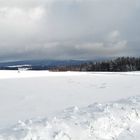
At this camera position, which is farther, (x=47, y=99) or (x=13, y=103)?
(x=47, y=99)

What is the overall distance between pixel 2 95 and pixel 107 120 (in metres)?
11.1

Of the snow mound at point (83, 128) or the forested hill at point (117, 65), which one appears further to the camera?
the forested hill at point (117, 65)

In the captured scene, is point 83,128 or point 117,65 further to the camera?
point 117,65

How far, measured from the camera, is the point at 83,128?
837 centimetres

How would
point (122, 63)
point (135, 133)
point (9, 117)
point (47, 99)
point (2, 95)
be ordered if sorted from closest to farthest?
point (135, 133), point (9, 117), point (47, 99), point (2, 95), point (122, 63)

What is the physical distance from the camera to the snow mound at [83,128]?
7719mm

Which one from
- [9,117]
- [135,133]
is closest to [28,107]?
[9,117]

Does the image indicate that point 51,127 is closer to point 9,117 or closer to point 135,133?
point 135,133

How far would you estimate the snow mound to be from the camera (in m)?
7.72

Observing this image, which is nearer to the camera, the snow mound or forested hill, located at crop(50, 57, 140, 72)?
the snow mound

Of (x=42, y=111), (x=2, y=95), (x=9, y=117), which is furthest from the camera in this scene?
(x=2, y=95)

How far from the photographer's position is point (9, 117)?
11.7 metres

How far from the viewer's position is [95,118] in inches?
361

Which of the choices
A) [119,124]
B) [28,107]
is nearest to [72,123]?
[119,124]
